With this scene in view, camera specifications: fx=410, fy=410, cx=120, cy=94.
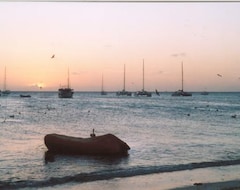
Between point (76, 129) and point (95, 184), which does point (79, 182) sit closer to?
point (95, 184)

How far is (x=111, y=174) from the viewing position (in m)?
4.19

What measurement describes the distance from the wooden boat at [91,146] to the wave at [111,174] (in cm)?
65

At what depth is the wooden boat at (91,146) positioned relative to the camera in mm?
5133

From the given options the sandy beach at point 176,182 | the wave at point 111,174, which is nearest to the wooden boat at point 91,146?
the wave at point 111,174

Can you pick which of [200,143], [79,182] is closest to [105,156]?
[79,182]

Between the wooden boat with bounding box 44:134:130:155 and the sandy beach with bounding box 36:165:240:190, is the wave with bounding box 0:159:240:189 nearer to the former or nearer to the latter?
the sandy beach with bounding box 36:165:240:190

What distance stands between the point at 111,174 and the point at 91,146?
1.00 metres

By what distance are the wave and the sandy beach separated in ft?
0.52

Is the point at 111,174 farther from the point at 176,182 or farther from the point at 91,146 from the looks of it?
the point at 91,146

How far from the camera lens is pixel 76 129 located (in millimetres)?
8992

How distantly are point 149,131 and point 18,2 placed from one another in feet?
18.8

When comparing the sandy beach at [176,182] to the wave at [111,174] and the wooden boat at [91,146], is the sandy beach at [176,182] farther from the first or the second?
the wooden boat at [91,146]

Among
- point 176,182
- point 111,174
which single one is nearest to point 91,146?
point 111,174

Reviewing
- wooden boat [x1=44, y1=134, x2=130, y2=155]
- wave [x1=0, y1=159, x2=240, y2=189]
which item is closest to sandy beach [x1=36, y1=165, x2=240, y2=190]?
wave [x1=0, y1=159, x2=240, y2=189]
